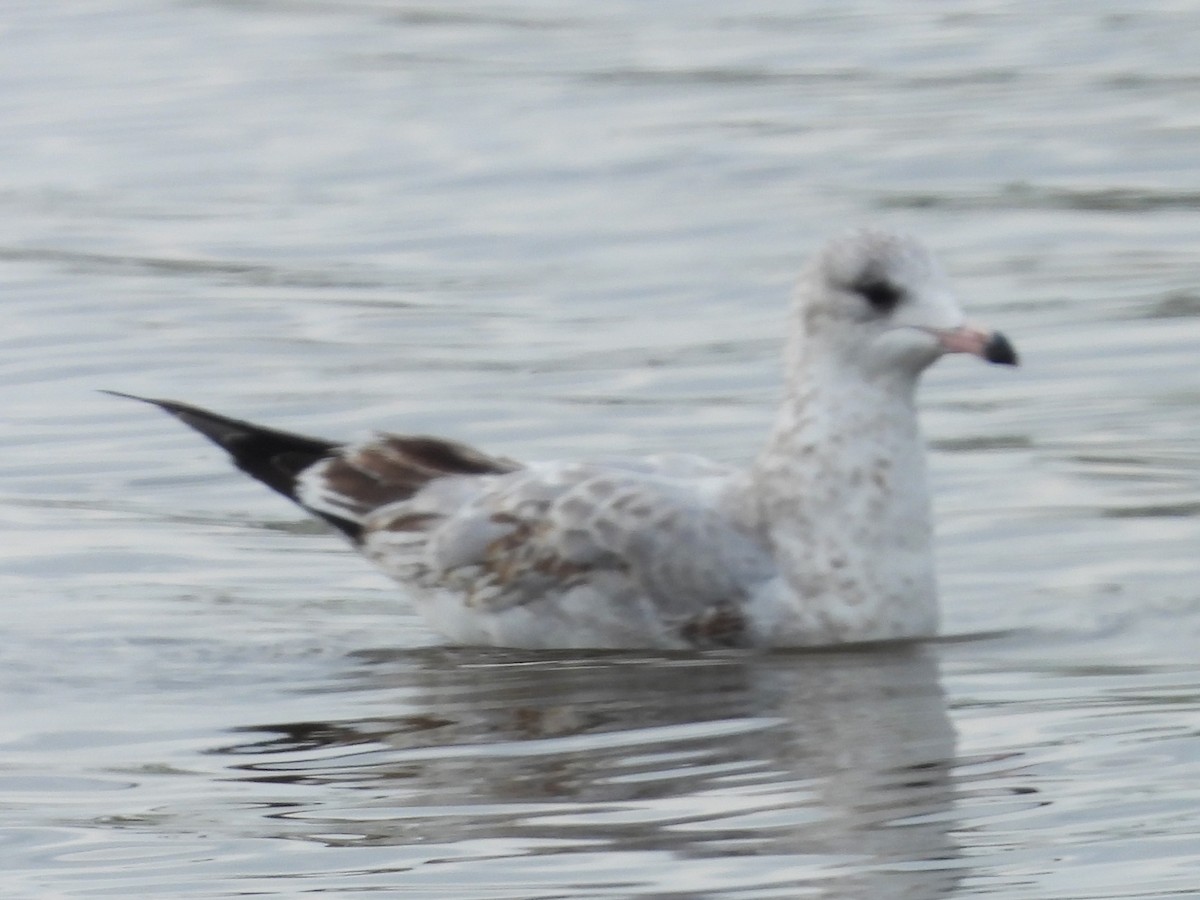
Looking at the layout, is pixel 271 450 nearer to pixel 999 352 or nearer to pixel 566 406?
pixel 566 406

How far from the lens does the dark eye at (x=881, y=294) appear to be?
27.8ft

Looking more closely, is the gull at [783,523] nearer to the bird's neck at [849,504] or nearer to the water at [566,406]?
the bird's neck at [849,504]

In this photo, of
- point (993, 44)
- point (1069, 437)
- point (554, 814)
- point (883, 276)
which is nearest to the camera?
point (554, 814)

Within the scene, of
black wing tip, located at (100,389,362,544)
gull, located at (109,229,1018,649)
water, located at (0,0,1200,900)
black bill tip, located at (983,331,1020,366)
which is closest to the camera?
water, located at (0,0,1200,900)

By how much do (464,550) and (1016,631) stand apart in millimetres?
1501

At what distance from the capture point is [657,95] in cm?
1722

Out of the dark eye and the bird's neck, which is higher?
the dark eye

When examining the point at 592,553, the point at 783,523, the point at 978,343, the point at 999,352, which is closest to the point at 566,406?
the point at 592,553

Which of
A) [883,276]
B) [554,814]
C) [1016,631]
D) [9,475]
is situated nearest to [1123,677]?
[1016,631]

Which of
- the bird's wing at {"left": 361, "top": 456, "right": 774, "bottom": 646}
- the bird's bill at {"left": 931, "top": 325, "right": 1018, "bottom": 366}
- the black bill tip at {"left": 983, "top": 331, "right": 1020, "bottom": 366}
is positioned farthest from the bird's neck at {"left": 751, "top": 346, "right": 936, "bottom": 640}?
the black bill tip at {"left": 983, "top": 331, "right": 1020, "bottom": 366}

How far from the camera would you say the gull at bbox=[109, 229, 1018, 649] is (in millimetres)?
8383

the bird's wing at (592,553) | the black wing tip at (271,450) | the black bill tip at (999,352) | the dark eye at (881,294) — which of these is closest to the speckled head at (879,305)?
the dark eye at (881,294)

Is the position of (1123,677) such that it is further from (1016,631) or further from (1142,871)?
(1142,871)

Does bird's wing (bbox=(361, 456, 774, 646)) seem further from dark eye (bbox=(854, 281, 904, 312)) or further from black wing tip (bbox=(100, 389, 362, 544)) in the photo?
dark eye (bbox=(854, 281, 904, 312))
